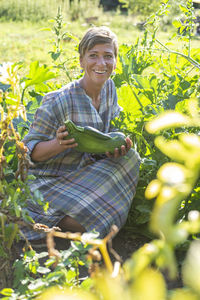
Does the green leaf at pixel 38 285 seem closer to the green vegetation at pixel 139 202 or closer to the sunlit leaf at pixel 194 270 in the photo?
the green vegetation at pixel 139 202

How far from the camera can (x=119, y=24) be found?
513 inches

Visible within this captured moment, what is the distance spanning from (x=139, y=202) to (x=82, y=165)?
376 mm

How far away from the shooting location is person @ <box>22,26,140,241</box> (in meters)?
2.26

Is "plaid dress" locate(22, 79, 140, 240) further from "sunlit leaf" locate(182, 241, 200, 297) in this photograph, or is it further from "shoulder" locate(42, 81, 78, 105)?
"sunlit leaf" locate(182, 241, 200, 297)

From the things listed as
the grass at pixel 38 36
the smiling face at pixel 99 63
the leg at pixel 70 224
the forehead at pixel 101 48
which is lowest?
the grass at pixel 38 36

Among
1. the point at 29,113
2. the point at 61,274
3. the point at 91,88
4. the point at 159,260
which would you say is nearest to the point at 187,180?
the point at 159,260

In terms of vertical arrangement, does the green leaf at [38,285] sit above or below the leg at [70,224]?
above

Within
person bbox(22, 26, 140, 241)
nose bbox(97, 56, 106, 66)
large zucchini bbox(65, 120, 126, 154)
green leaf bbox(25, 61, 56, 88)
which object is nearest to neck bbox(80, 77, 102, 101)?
person bbox(22, 26, 140, 241)

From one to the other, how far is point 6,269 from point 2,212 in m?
0.24

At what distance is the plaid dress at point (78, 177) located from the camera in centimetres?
226

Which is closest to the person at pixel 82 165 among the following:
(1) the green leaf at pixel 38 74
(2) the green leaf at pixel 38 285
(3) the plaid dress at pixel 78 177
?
A: (3) the plaid dress at pixel 78 177

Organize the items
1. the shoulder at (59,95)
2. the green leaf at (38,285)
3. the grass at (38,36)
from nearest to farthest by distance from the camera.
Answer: the green leaf at (38,285) → the shoulder at (59,95) → the grass at (38,36)

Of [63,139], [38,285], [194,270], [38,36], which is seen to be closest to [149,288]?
[194,270]

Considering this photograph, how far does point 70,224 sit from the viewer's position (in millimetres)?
2277
